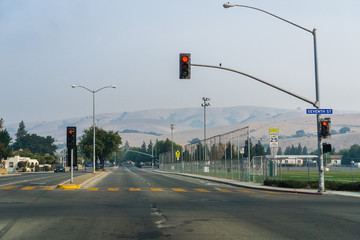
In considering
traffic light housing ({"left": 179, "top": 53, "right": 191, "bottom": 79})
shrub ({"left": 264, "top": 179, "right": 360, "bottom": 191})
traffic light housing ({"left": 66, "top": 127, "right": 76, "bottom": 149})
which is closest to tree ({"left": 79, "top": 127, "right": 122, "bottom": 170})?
traffic light housing ({"left": 66, "top": 127, "right": 76, "bottom": 149})

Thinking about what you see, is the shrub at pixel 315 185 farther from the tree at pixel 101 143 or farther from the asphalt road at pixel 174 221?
the tree at pixel 101 143

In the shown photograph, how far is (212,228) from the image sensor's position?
1363 centimetres

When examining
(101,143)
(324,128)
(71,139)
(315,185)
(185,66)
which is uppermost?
(185,66)

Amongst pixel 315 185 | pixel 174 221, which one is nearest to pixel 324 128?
pixel 315 185

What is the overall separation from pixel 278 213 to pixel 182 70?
1219 centimetres

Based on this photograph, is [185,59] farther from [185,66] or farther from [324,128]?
[324,128]

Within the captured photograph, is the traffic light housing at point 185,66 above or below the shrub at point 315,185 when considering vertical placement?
above

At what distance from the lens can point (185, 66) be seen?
90.4ft

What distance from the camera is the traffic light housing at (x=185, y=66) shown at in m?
27.6

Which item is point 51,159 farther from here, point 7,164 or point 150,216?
point 150,216

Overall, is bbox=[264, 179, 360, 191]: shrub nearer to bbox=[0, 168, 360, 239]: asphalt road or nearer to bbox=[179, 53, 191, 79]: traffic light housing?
bbox=[0, 168, 360, 239]: asphalt road

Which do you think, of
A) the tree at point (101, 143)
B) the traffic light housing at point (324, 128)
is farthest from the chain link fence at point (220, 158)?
the tree at point (101, 143)

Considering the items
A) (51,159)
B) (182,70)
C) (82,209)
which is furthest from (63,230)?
(51,159)

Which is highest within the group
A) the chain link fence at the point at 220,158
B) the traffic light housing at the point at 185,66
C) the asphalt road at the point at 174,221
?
the traffic light housing at the point at 185,66
